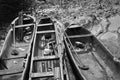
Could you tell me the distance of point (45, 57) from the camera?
4.38 m

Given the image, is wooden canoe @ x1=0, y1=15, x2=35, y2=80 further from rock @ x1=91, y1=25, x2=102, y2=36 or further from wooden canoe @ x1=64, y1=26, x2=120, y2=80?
rock @ x1=91, y1=25, x2=102, y2=36

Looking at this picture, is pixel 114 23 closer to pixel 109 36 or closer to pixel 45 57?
pixel 109 36

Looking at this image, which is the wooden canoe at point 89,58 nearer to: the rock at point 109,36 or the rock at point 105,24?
the rock at point 109,36

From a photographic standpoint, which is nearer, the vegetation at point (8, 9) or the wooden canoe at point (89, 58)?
the wooden canoe at point (89, 58)

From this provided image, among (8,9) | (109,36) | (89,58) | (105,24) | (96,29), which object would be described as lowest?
(89,58)

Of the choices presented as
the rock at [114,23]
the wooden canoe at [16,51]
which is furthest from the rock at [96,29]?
the wooden canoe at [16,51]

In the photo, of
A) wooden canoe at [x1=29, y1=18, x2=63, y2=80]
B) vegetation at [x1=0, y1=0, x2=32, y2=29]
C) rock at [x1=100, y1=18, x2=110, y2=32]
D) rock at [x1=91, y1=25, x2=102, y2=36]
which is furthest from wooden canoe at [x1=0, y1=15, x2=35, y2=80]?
rock at [x1=100, y1=18, x2=110, y2=32]

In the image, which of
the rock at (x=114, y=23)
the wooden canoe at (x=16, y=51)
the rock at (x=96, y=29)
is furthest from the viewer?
the rock at (x=114, y=23)

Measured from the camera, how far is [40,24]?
653 cm

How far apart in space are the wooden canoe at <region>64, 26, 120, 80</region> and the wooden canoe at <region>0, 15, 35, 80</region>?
1.36 meters

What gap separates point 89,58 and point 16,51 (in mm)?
2542

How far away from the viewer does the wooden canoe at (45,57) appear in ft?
12.4

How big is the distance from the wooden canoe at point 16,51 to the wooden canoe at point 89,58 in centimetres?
136

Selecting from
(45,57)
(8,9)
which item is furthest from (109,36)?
(8,9)
